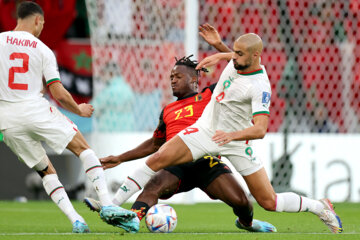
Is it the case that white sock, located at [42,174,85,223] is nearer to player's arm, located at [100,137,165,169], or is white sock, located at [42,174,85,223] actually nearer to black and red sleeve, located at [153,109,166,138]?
player's arm, located at [100,137,165,169]

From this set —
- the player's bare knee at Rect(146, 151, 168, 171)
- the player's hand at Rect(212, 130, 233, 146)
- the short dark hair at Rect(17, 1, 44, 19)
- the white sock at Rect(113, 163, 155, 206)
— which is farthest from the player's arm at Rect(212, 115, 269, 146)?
the short dark hair at Rect(17, 1, 44, 19)

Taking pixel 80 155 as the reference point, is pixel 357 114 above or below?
below

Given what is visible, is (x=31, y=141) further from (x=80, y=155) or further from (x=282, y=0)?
(x=282, y=0)

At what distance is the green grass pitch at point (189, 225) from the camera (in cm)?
572

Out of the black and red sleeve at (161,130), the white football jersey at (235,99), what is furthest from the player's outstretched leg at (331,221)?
the black and red sleeve at (161,130)

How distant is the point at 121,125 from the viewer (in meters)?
11.5

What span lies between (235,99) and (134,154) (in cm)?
124

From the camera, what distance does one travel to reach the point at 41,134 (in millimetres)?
6066

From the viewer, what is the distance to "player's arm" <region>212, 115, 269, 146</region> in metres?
5.59

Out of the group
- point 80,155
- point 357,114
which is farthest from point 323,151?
point 80,155

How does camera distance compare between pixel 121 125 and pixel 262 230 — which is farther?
pixel 121 125

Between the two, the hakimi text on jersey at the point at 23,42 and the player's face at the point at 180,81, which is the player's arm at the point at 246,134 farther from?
the hakimi text on jersey at the point at 23,42

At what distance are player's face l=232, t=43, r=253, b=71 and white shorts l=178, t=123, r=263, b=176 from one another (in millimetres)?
644

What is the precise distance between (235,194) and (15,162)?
6137 mm
